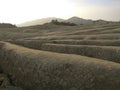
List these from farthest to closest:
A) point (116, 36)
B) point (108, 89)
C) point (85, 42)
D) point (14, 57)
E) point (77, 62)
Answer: point (116, 36)
point (85, 42)
point (14, 57)
point (77, 62)
point (108, 89)

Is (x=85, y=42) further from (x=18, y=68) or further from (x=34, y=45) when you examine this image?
(x=18, y=68)

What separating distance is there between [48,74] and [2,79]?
512 cm

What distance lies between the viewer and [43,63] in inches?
744

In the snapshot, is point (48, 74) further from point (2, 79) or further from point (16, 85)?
point (2, 79)

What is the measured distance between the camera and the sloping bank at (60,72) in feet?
49.5

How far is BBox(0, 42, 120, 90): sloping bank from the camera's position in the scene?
15094 millimetres

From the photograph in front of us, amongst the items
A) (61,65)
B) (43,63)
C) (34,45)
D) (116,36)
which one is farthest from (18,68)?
(116,36)

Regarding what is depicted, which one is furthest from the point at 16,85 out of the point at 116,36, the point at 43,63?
the point at 116,36

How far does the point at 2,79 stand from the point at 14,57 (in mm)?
2284

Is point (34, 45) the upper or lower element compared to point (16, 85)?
upper

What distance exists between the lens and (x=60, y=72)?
17188mm

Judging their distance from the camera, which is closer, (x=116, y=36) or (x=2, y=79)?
(x=2, y=79)

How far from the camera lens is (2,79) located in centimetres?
2122

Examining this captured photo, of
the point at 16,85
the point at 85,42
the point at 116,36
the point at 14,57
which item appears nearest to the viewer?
the point at 16,85
